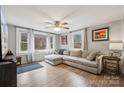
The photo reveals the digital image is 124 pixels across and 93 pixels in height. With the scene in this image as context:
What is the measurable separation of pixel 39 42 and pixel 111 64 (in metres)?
4.53

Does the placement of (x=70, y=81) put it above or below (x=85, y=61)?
below

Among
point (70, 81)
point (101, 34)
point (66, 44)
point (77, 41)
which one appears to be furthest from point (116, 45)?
point (66, 44)

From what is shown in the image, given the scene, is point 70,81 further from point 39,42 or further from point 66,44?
point 66,44

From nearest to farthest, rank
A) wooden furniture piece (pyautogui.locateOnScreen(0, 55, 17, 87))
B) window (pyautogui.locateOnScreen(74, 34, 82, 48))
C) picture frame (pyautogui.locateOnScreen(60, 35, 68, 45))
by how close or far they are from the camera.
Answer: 1. wooden furniture piece (pyautogui.locateOnScreen(0, 55, 17, 87))
2. window (pyautogui.locateOnScreen(74, 34, 82, 48))
3. picture frame (pyautogui.locateOnScreen(60, 35, 68, 45))

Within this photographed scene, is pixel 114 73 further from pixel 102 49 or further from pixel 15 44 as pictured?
pixel 15 44

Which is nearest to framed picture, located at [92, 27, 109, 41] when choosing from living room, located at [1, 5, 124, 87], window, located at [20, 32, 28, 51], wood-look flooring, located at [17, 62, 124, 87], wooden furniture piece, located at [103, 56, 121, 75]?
living room, located at [1, 5, 124, 87]

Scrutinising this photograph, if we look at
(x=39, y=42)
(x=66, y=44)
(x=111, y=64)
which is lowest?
(x=111, y=64)

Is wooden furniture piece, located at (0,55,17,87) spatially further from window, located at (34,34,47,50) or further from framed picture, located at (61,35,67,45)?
framed picture, located at (61,35,67,45)

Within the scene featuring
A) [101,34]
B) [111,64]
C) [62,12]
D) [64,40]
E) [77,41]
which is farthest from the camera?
[64,40]

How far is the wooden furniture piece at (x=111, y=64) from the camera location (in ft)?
10.3

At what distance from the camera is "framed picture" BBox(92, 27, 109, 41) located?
13.2 feet

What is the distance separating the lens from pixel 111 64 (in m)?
3.37

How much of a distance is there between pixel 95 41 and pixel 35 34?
3.74m
